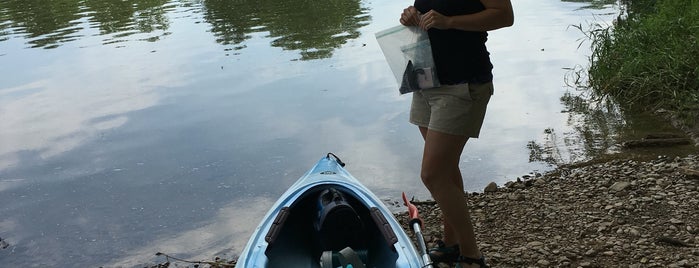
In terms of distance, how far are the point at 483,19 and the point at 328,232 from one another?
138cm

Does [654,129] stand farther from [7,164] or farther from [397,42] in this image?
[7,164]

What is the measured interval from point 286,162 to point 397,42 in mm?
3737

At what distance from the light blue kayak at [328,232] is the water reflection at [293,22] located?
7597 millimetres

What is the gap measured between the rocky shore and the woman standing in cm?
110

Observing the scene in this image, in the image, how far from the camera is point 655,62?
A: 715 cm

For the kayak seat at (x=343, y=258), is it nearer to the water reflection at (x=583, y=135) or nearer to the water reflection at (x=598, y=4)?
the water reflection at (x=583, y=135)

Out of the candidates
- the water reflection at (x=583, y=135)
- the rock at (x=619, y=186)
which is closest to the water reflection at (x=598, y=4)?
the water reflection at (x=583, y=135)

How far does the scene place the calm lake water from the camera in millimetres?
5832

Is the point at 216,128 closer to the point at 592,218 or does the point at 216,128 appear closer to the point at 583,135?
the point at 583,135

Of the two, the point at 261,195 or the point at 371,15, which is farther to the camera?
the point at 371,15

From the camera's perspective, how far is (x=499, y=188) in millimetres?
5824

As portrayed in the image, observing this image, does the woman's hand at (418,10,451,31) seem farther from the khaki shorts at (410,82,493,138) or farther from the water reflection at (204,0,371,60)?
the water reflection at (204,0,371,60)

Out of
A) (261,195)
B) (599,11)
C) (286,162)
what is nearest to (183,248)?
(261,195)

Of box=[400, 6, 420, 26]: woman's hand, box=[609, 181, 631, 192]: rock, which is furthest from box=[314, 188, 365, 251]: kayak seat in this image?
box=[609, 181, 631, 192]: rock
